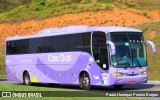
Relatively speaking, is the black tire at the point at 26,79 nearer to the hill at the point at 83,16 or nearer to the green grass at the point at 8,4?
the hill at the point at 83,16

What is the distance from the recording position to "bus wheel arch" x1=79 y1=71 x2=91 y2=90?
22631 mm

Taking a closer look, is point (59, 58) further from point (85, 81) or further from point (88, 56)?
point (88, 56)

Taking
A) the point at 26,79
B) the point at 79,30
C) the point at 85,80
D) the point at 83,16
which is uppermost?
the point at 83,16

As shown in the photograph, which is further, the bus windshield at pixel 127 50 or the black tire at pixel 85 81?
the black tire at pixel 85 81

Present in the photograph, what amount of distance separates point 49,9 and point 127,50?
128 feet

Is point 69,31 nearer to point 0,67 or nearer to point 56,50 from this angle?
point 56,50

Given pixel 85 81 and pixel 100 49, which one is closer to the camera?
pixel 100 49

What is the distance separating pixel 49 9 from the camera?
59.9m

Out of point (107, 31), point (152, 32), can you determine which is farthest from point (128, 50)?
point (152, 32)

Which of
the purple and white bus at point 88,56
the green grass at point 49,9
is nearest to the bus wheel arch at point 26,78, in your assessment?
the purple and white bus at point 88,56

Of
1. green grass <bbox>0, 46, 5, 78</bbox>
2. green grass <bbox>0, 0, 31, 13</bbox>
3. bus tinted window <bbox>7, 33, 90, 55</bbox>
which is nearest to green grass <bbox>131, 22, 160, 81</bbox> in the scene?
bus tinted window <bbox>7, 33, 90, 55</bbox>

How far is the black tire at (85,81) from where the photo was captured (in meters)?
22.6

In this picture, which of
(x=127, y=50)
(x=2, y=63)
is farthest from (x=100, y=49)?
(x=2, y=63)

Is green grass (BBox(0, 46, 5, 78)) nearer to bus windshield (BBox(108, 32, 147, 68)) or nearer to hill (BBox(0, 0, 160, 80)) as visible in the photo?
hill (BBox(0, 0, 160, 80))
